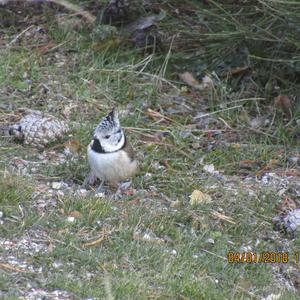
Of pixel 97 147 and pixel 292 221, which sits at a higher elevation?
pixel 97 147

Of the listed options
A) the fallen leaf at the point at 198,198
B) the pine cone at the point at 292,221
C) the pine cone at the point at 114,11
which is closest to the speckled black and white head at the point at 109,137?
the fallen leaf at the point at 198,198

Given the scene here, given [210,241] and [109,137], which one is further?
[109,137]

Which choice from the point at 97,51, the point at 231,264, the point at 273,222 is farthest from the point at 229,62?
the point at 231,264

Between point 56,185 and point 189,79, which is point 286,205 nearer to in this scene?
point 56,185

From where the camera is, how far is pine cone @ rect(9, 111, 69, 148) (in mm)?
6465

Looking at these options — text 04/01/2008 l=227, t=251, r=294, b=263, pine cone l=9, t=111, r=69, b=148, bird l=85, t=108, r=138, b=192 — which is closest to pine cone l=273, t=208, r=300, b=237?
text 04/01/2008 l=227, t=251, r=294, b=263

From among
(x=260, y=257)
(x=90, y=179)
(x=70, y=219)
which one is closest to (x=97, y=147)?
(x=90, y=179)

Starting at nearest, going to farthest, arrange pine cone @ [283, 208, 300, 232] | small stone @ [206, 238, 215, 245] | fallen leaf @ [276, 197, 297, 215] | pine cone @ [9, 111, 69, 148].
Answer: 1. small stone @ [206, 238, 215, 245]
2. pine cone @ [283, 208, 300, 232]
3. fallen leaf @ [276, 197, 297, 215]
4. pine cone @ [9, 111, 69, 148]

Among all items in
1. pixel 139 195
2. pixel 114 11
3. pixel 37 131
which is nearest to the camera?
pixel 139 195
